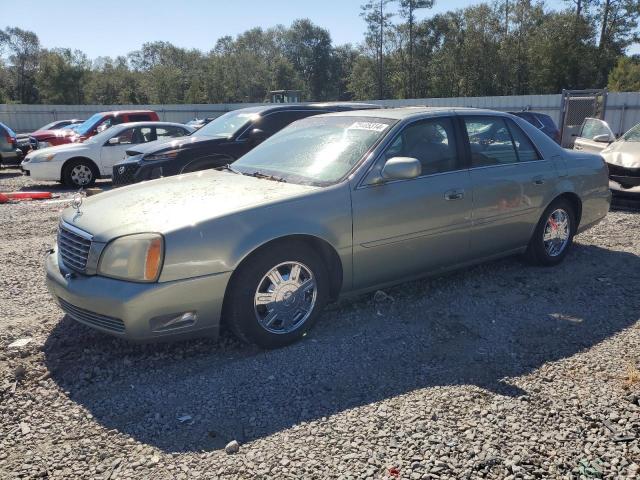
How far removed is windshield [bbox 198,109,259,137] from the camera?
930 cm

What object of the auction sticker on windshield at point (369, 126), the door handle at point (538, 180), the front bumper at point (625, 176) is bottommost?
the front bumper at point (625, 176)

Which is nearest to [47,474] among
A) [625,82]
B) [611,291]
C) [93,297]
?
[93,297]

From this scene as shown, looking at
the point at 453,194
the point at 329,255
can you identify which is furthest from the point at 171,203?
the point at 453,194

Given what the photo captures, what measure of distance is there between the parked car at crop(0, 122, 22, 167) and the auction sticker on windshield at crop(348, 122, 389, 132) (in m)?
15.0

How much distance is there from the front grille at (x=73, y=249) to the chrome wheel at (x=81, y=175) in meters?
9.55

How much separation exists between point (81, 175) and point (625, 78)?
31899 mm

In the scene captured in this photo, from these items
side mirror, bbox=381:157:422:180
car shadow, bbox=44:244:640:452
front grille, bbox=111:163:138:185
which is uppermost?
side mirror, bbox=381:157:422:180

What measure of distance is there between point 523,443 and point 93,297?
2.65 m

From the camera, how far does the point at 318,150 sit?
15.4 feet

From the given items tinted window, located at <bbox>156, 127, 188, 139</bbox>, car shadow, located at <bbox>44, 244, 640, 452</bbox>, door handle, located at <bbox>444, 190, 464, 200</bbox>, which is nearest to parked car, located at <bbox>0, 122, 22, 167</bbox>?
tinted window, located at <bbox>156, 127, 188, 139</bbox>

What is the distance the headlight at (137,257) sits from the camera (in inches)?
136

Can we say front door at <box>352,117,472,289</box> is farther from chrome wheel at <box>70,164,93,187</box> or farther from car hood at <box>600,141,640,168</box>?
chrome wheel at <box>70,164,93,187</box>

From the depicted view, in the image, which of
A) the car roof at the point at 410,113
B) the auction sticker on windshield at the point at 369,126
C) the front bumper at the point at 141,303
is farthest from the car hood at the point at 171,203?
the car roof at the point at 410,113

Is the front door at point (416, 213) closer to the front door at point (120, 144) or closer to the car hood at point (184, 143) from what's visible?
the car hood at point (184, 143)
